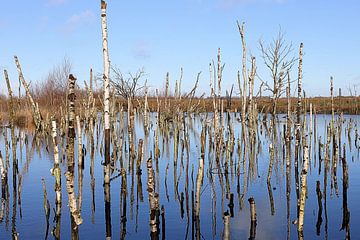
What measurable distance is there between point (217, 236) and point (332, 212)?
2.51 meters

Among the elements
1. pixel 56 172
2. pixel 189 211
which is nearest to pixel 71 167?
pixel 56 172

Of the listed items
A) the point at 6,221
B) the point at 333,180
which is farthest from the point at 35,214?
the point at 333,180

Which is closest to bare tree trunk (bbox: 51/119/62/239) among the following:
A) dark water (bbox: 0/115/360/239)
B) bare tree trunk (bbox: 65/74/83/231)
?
bare tree trunk (bbox: 65/74/83/231)

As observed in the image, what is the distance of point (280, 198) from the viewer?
8398mm

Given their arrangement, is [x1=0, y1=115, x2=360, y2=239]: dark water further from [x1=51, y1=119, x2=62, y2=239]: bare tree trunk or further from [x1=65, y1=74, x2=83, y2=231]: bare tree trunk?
[x1=65, y1=74, x2=83, y2=231]: bare tree trunk

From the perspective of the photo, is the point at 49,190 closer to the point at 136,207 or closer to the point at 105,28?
the point at 136,207

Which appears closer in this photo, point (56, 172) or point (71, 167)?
point (71, 167)

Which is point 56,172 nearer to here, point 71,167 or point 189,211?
point 71,167

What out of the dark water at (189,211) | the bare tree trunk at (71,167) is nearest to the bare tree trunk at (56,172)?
the bare tree trunk at (71,167)

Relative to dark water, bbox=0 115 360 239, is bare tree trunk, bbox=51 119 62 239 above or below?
above

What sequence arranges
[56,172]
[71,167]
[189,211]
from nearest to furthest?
[71,167], [56,172], [189,211]

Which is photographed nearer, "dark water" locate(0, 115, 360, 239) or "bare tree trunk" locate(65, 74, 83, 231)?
"bare tree trunk" locate(65, 74, 83, 231)

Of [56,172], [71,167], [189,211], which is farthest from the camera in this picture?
[189,211]

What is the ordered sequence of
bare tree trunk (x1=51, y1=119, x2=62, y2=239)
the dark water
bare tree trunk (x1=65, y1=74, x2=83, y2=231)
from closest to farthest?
1. bare tree trunk (x1=65, y1=74, x2=83, y2=231)
2. bare tree trunk (x1=51, y1=119, x2=62, y2=239)
3. the dark water
